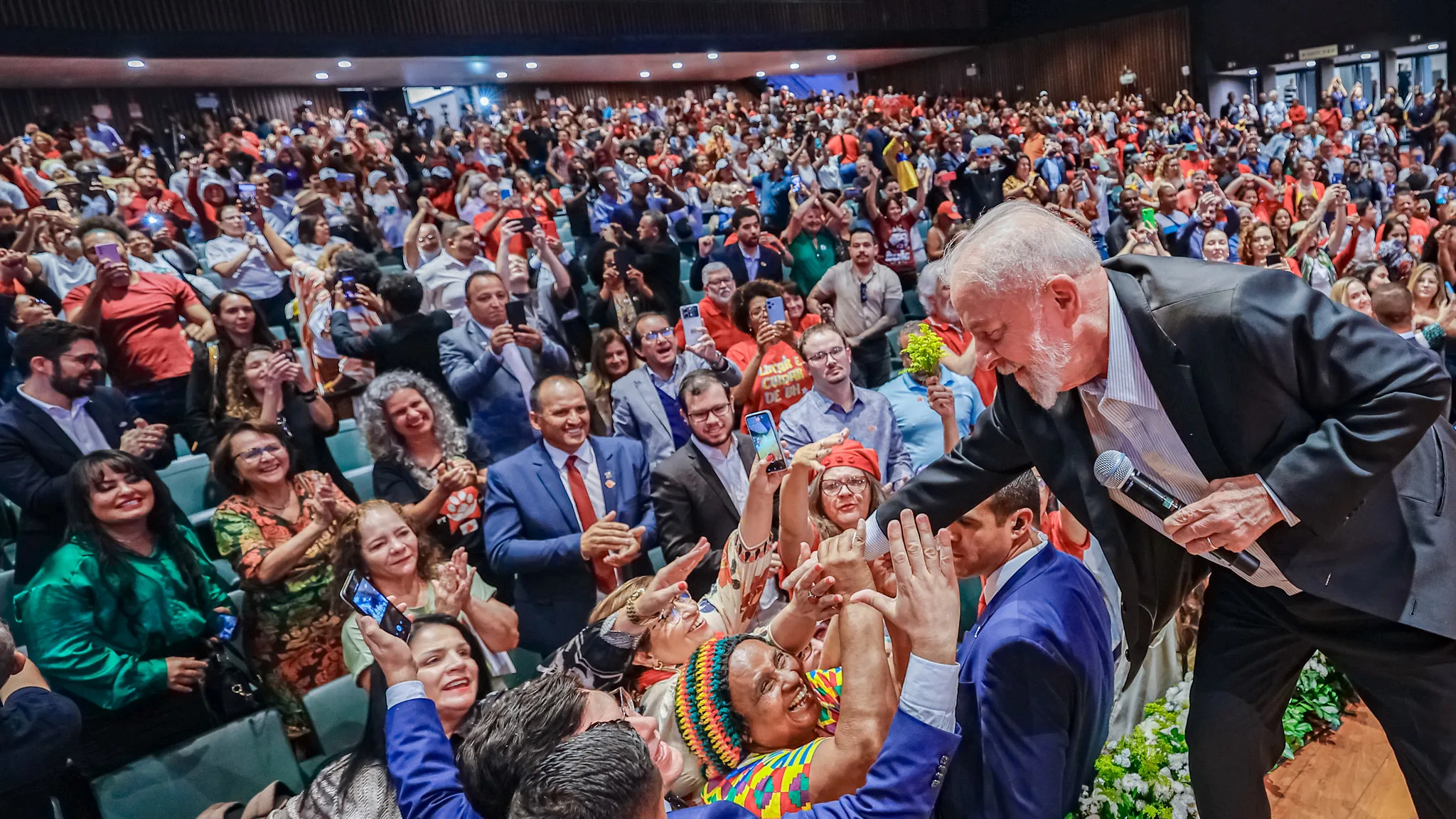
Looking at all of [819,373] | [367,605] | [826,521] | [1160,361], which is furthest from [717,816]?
[819,373]

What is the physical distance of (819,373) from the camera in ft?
11.3

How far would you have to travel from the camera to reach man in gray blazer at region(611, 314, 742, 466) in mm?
3750

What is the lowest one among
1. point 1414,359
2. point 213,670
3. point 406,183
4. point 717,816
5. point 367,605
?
point 213,670

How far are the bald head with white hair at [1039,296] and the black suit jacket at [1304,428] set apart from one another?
0.20 feet

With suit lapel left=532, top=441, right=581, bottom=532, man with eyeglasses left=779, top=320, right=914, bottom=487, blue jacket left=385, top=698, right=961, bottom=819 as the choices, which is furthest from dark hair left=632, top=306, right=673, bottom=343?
blue jacket left=385, top=698, right=961, bottom=819

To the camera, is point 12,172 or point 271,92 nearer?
point 12,172

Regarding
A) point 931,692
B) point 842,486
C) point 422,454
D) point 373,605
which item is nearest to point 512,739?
point 373,605

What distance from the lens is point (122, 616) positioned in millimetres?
2412

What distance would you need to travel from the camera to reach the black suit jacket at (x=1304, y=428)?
1.27m

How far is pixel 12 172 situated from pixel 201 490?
4.85 m

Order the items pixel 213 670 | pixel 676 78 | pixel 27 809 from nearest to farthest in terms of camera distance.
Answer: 1. pixel 27 809
2. pixel 213 670
3. pixel 676 78

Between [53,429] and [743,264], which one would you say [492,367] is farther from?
[743,264]

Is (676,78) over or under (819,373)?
over

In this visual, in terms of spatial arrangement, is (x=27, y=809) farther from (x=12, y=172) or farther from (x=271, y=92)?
(x=271, y=92)
